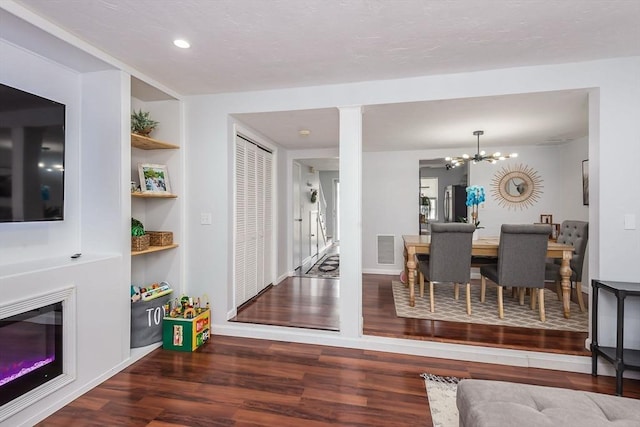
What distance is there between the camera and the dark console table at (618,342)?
2.02m

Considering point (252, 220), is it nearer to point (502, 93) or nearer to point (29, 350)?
point (29, 350)

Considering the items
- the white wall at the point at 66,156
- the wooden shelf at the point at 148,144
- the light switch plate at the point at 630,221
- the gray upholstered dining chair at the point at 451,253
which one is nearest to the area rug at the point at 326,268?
the gray upholstered dining chair at the point at 451,253

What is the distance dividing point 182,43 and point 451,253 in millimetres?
2955

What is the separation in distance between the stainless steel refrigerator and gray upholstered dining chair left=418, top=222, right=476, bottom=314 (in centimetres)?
278

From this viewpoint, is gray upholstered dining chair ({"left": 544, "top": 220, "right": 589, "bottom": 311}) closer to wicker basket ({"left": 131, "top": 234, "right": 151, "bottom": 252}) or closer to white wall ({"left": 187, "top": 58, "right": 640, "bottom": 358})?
white wall ({"left": 187, "top": 58, "right": 640, "bottom": 358})

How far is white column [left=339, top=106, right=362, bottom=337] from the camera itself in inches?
108

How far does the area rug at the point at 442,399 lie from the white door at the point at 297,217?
342 centimetres

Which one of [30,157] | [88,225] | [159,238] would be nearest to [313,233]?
[159,238]

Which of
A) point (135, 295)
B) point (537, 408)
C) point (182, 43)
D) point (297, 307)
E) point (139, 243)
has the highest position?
point (182, 43)

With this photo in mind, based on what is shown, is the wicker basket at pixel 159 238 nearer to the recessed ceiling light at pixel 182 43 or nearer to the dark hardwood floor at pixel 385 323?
the dark hardwood floor at pixel 385 323

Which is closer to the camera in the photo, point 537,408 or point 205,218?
point 537,408

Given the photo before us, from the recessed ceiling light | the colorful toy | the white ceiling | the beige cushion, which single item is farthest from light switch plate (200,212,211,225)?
the beige cushion

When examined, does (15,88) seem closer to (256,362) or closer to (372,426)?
(256,362)

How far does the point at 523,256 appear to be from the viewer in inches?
119
